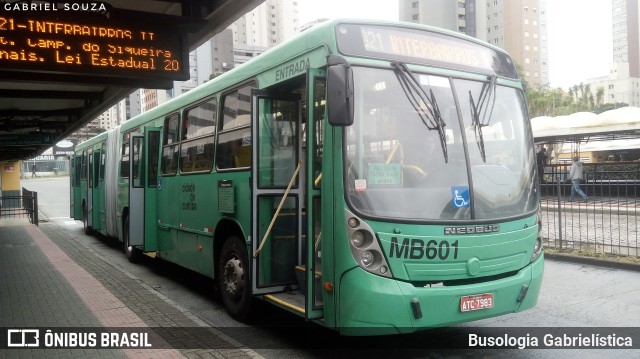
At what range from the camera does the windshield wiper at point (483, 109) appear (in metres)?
4.99

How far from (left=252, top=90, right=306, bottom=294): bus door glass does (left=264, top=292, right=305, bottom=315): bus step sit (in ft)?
0.28

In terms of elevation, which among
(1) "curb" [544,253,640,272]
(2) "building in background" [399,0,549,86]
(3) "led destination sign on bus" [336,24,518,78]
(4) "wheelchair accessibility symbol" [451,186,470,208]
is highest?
(2) "building in background" [399,0,549,86]

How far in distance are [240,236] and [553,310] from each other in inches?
154

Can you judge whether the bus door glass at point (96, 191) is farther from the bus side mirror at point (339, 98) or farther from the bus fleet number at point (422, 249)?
the bus fleet number at point (422, 249)

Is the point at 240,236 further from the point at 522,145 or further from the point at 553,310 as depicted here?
the point at 553,310

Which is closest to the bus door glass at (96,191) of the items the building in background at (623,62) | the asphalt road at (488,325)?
the asphalt road at (488,325)

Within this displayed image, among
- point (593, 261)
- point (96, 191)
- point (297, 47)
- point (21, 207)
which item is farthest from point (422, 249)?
point (21, 207)

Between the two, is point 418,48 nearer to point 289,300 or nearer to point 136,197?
point 289,300

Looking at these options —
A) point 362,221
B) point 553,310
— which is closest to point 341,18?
point 362,221

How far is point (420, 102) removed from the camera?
4797mm

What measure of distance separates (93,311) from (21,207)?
862 inches

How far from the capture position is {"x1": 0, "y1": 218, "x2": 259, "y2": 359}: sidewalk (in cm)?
515

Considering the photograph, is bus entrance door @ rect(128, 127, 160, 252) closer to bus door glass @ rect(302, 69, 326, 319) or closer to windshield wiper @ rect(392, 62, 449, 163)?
bus door glass @ rect(302, 69, 326, 319)

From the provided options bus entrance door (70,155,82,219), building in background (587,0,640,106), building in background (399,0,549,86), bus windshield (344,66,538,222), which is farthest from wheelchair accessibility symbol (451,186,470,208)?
building in background (587,0,640,106)
